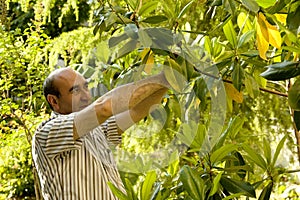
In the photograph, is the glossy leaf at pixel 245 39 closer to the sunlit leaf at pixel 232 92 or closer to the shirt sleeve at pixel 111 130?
the sunlit leaf at pixel 232 92

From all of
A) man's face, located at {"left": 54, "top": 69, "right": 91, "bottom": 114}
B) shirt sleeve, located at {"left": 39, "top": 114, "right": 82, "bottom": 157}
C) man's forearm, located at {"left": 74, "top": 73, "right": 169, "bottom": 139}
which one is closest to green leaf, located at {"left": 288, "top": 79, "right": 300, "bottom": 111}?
man's forearm, located at {"left": 74, "top": 73, "right": 169, "bottom": 139}

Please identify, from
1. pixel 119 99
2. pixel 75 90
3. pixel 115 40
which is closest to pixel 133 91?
Result: pixel 119 99

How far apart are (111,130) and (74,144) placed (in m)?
0.28

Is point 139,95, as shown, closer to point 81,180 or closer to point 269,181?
point 269,181

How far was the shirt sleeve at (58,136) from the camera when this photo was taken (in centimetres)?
154

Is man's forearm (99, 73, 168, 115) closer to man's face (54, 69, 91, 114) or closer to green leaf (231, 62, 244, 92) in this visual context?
green leaf (231, 62, 244, 92)

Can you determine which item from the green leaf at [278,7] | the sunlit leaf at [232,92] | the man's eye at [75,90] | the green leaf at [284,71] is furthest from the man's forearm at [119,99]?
the green leaf at [284,71]

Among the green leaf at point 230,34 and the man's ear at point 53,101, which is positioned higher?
the green leaf at point 230,34

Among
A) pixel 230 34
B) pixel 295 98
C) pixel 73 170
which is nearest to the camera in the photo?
pixel 295 98

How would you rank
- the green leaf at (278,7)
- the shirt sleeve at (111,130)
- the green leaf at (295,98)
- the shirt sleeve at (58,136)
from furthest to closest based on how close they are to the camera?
1. the shirt sleeve at (111,130)
2. the shirt sleeve at (58,136)
3. the green leaf at (278,7)
4. the green leaf at (295,98)

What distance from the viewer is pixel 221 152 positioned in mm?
1008

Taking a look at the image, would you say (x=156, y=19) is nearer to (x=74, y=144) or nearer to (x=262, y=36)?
(x=262, y=36)

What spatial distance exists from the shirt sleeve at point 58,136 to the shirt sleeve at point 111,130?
0.81 ft

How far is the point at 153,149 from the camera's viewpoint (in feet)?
9.42
